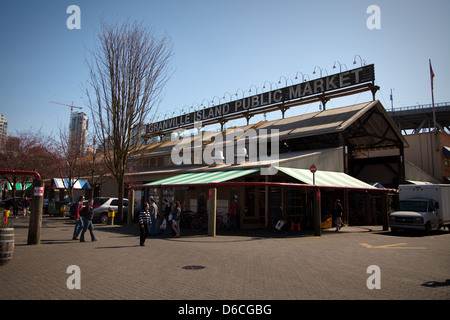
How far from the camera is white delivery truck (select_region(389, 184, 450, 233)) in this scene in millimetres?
17375

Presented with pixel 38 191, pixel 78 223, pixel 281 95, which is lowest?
pixel 78 223

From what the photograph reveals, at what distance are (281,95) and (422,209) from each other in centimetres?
1524

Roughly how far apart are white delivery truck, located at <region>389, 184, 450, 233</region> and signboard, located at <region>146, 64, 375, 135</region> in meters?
9.23

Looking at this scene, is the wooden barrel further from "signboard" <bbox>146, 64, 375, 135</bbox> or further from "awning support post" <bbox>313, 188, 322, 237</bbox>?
"signboard" <bbox>146, 64, 375, 135</bbox>

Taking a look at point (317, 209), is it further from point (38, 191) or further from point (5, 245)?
point (5, 245)

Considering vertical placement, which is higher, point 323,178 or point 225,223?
point 323,178

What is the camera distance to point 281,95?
96.1 ft

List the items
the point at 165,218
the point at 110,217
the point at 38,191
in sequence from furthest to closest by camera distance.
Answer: the point at 110,217 → the point at 165,218 → the point at 38,191

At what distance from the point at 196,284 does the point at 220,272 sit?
131 cm

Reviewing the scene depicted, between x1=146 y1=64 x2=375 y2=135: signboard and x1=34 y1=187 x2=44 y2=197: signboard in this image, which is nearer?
x1=34 y1=187 x2=44 y2=197: signboard

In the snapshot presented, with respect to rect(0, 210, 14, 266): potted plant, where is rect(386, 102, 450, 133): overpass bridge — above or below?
above

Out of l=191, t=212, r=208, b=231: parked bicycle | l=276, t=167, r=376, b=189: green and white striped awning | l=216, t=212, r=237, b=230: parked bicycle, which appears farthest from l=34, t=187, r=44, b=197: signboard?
l=276, t=167, r=376, b=189: green and white striped awning

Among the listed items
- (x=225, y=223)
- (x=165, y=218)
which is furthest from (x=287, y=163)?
(x=165, y=218)
